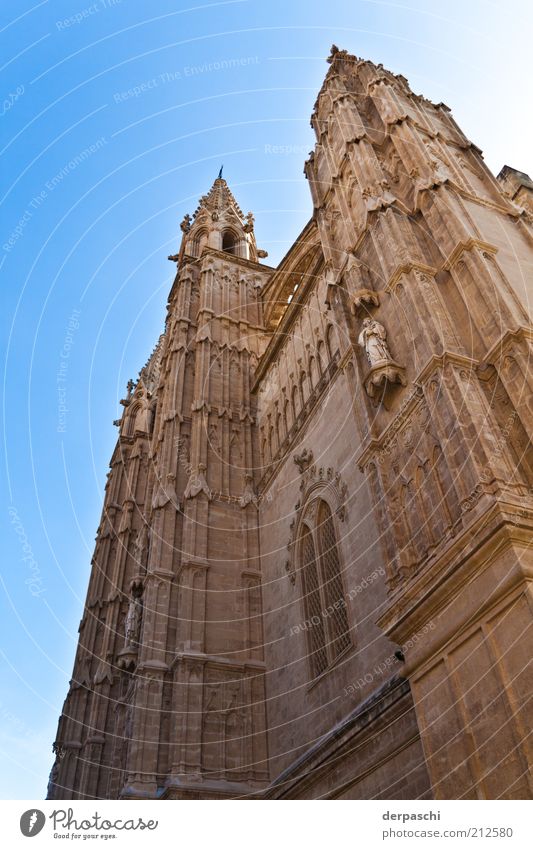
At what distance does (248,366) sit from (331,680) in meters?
14.8

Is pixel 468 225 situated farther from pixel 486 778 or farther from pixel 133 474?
pixel 133 474

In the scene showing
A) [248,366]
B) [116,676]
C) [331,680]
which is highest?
[248,366]

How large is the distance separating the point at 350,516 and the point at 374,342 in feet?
14.6

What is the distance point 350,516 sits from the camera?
14359mm

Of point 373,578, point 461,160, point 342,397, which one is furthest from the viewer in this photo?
point 342,397

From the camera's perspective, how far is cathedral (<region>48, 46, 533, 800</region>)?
299 inches

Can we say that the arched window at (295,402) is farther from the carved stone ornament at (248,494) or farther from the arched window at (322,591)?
the arched window at (322,591)

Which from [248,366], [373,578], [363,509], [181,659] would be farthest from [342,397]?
[248,366]

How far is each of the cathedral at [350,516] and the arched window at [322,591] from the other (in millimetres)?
75

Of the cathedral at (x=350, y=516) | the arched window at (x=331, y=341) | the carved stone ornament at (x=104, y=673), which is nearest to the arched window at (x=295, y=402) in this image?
the cathedral at (x=350, y=516)

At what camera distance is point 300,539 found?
1700 centimetres

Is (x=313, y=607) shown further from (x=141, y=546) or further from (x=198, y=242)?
(x=198, y=242)

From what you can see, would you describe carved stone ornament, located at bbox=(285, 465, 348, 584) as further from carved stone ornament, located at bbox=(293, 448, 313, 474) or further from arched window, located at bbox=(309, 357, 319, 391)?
arched window, located at bbox=(309, 357, 319, 391)

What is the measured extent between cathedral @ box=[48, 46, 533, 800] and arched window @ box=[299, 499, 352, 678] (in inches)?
2.9
